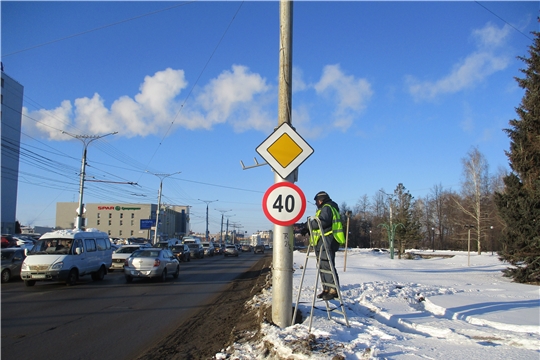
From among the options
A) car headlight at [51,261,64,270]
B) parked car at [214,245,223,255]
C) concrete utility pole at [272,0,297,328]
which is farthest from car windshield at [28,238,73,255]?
parked car at [214,245,223,255]

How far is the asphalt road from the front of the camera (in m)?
6.53

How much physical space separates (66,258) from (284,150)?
1215 centimetres

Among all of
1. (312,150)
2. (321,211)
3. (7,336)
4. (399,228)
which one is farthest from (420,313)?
(399,228)

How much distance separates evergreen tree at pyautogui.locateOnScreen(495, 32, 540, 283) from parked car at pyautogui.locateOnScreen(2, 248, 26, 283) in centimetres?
2109

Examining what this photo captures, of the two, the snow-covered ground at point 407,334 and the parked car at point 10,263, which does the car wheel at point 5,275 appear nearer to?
the parked car at point 10,263

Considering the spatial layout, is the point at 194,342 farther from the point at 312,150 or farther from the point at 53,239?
the point at 53,239

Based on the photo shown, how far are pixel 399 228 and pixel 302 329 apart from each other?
43622 millimetres

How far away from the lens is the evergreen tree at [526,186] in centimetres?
1678

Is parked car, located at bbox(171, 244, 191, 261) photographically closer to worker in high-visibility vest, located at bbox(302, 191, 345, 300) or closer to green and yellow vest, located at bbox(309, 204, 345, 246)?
worker in high-visibility vest, located at bbox(302, 191, 345, 300)

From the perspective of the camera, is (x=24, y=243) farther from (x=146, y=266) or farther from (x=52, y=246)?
(x=146, y=266)

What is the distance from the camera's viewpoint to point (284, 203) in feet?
19.2

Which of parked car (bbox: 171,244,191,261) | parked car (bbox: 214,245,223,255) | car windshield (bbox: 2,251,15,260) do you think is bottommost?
parked car (bbox: 214,245,223,255)

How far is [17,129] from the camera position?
195 ft

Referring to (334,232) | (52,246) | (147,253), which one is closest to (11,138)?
(52,246)
